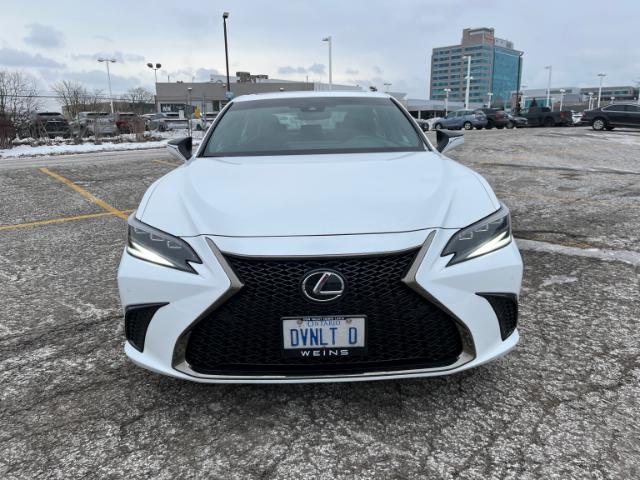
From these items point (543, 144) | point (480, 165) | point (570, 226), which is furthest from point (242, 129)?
point (543, 144)

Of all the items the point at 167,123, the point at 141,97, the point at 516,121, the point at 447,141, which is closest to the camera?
the point at 447,141

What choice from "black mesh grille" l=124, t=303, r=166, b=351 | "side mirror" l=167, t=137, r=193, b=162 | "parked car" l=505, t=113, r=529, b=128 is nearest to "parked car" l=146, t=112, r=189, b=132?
"parked car" l=505, t=113, r=529, b=128

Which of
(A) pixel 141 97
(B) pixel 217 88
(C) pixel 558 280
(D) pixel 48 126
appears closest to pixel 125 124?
(D) pixel 48 126

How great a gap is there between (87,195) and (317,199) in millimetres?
6780

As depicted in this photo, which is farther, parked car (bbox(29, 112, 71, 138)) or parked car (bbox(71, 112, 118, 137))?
parked car (bbox(71, 112, 118, 137))

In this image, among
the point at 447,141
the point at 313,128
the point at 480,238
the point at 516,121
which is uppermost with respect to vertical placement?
the point at 313,128

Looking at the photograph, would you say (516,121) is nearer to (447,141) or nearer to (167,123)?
(167,123)

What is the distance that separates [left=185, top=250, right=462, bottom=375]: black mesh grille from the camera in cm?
200

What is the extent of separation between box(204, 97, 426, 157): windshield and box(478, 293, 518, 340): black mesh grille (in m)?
1.39

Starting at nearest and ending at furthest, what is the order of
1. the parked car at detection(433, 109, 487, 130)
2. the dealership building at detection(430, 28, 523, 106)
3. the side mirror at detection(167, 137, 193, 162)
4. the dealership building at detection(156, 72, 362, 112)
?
the side mirror at detection(167, 137, 193, 162)
the parked car at detection(433, 109, 487, 130)
the dealership building at detection(156, 72, 362, 112)
the dealership building at detection(430, 28, 523, 106)

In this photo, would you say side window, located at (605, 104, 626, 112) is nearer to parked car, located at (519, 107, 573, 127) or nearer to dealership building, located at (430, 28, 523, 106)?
parked car, located at (519, 107, 573, 127)

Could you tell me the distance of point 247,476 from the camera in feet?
6.38

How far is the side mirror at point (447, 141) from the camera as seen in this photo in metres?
3.67

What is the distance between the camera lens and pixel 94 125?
2419 centimetres
